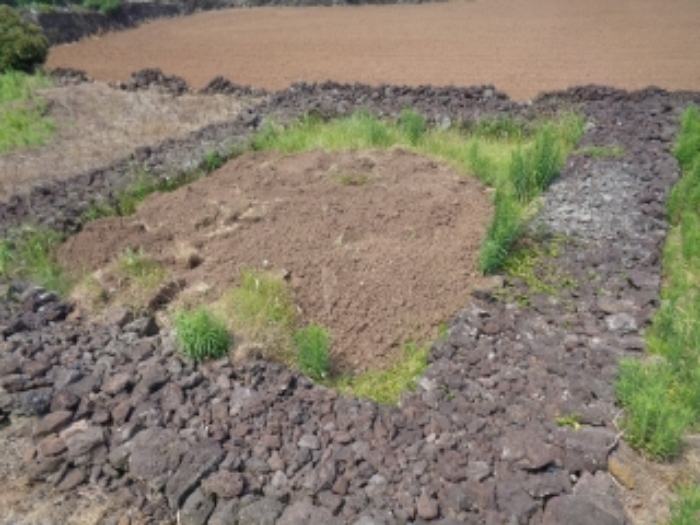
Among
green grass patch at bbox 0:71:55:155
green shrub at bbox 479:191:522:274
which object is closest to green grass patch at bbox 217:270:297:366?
green shrub at bbox 479:191:522:274

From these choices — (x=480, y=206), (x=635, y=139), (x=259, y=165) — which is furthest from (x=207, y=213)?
(x=635, y=139)

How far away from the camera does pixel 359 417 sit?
4.03 metres

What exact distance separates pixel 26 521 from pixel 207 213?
3843 mm

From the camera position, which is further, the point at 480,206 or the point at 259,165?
the point at 259,165

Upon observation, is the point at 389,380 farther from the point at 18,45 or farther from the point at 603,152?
the point at 18,45

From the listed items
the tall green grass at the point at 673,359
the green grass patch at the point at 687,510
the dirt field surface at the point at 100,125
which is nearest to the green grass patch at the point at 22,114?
the dirt field surface at the point at 100,125

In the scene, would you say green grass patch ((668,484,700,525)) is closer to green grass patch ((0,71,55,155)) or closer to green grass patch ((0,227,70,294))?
green grass patch ((0,227,70,294))

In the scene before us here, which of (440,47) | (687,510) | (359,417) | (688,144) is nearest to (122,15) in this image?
(440,47)

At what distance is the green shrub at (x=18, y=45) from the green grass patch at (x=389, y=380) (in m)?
15.3

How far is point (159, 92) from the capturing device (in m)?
13.5

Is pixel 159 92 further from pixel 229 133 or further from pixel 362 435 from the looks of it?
pixel 362 435

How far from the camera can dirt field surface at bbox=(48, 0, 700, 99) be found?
1548cm

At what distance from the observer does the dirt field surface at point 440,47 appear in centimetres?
1548

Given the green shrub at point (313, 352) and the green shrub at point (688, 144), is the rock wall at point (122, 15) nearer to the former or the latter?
the green shrub at point (688, 144)
